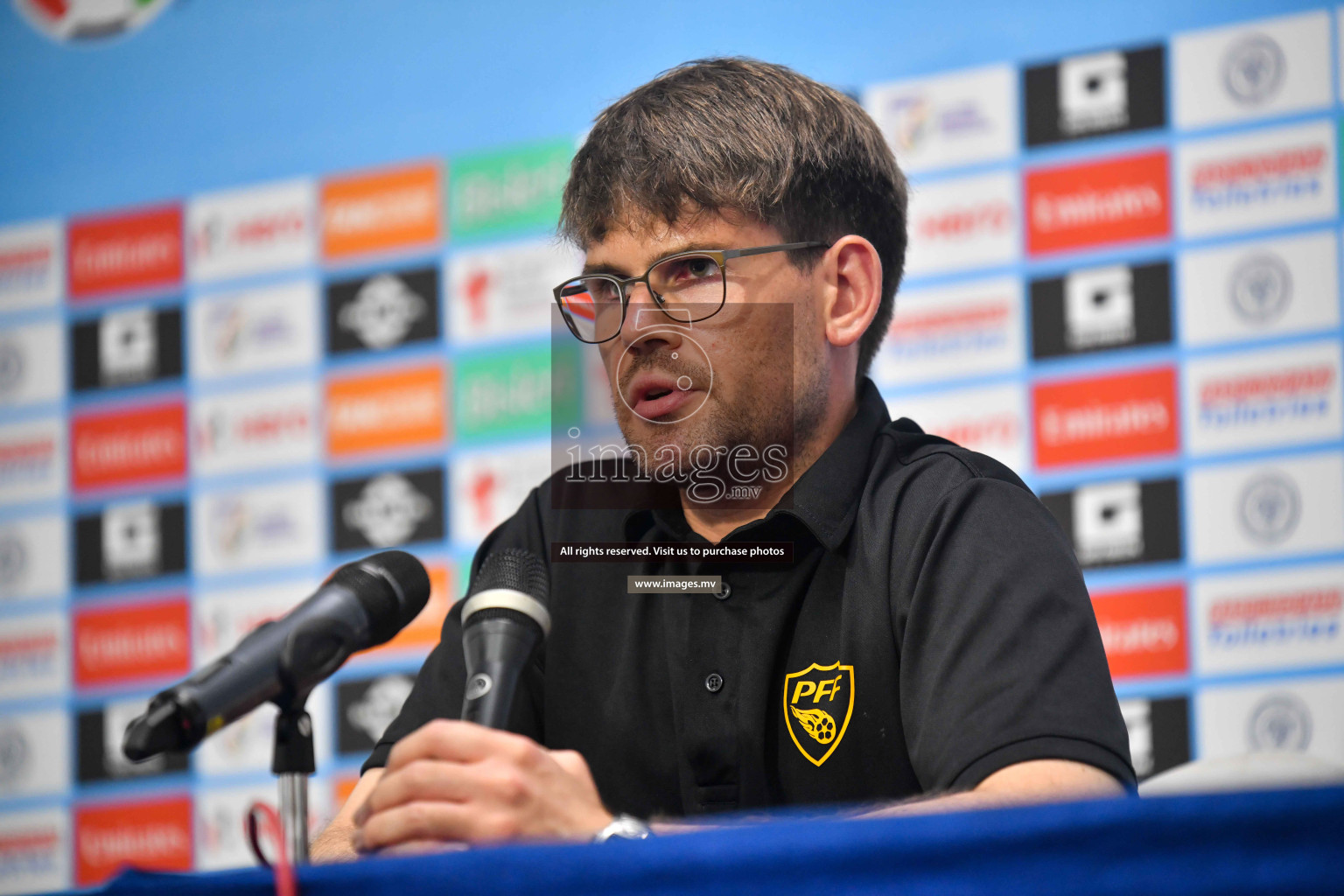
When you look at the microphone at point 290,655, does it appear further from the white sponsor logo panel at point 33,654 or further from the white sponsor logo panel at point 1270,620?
the white sponsor logo panel at point 33,654

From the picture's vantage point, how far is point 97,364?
10.8 feet

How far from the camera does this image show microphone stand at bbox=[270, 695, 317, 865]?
779mm

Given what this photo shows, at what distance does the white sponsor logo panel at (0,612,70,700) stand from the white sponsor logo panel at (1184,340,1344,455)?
2895 mm

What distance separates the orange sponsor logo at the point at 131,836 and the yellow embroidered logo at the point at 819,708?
2.35 metres

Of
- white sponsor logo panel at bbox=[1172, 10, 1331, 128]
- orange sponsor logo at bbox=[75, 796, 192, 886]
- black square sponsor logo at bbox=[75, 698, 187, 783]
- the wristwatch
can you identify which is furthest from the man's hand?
black square sponsor logo at bbox=[75, 698, 187, 783]

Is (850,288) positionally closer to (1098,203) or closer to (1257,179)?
(1098,203)

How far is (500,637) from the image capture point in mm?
817

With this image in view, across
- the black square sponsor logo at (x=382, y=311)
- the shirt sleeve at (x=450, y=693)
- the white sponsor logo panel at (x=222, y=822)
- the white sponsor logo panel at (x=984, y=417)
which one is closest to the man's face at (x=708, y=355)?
the shirt sleeve at (x=450, y=693)

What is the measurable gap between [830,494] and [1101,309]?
1518 millimetres

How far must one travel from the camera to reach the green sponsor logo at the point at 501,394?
2855 millimetres

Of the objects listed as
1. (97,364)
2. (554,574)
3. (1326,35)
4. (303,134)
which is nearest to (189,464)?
(97,364)

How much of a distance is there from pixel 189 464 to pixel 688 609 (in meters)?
2.34

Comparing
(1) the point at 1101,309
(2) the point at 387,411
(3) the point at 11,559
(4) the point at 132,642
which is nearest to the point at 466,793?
(1) the point at 1101,309

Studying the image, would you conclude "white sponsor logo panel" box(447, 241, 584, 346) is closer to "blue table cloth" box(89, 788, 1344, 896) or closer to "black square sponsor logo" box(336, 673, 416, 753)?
"black square sponsor logo" box(336, 673, 416, 753)
